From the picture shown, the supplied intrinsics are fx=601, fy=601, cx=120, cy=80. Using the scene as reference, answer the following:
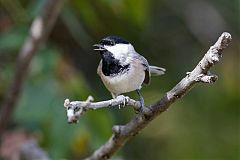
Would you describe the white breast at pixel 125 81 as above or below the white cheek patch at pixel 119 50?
below

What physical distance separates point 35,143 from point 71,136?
6.6 inches

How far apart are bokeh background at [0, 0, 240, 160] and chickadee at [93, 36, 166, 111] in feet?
2.36

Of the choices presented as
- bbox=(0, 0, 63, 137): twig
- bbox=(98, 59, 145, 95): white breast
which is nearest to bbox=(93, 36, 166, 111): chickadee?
bbox=(98, 59, 145, 95): white breast

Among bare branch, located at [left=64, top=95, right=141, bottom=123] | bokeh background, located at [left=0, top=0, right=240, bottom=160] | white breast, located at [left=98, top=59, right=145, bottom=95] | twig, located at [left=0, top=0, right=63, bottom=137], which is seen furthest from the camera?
bokeh background, located at [left=0, top=0, right=240, bottom=160]

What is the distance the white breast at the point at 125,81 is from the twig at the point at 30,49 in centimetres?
72

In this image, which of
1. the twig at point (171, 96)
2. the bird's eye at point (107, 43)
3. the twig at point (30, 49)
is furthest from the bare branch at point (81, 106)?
the twig at point (30, 49)

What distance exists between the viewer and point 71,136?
5.36 ft

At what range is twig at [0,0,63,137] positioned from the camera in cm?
158

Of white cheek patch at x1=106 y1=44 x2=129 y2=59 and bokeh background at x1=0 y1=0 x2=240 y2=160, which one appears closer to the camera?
white cheek patch at x1=106 y1=44 x2=129 y2=59

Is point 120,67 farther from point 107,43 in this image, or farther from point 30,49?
A: point 30,49

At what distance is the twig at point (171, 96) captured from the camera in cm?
79

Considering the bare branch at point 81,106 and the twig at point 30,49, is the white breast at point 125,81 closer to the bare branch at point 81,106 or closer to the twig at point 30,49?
the bare branch at point 81,106

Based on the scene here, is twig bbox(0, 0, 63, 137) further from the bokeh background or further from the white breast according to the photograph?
the white breast

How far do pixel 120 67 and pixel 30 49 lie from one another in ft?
2.56
